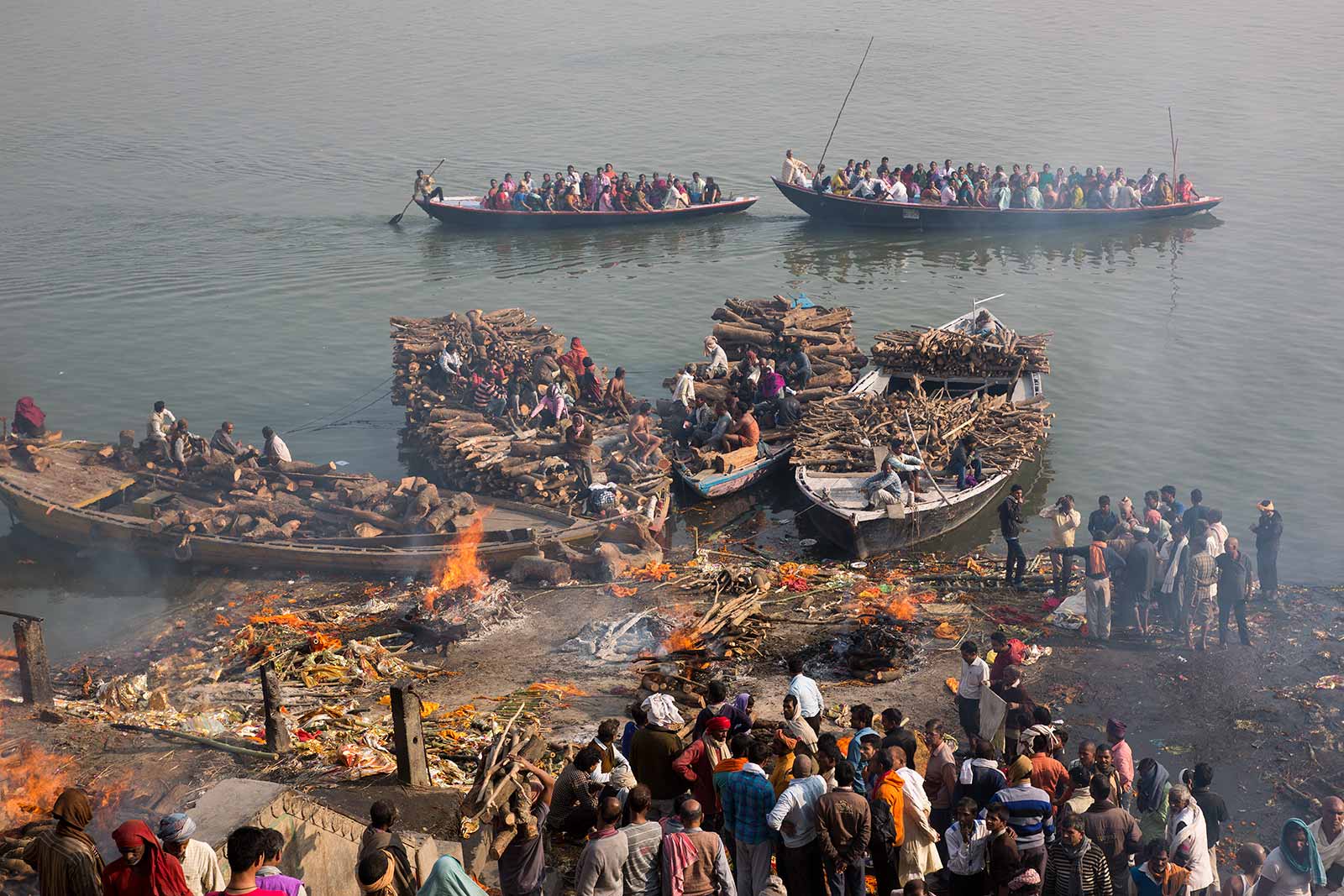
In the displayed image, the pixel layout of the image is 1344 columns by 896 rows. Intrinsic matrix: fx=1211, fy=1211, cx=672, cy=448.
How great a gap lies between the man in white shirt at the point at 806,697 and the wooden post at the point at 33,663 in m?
8.01

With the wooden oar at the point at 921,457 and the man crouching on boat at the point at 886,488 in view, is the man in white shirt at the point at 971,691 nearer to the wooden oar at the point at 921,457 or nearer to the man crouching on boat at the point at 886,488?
the man crouching on boat at the point at 886,488

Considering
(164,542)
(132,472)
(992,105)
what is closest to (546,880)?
(164,542)

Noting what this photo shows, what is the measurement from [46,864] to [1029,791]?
688 centimetres

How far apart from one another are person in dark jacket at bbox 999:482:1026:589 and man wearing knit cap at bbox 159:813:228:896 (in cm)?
1379

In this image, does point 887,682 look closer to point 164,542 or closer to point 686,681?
point 686,681

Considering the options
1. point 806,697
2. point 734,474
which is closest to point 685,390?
point 734,474

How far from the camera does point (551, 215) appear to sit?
44.7 meters

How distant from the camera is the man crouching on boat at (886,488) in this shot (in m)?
21.1

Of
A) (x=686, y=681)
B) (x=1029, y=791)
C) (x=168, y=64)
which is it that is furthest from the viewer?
(x=168, y=64)

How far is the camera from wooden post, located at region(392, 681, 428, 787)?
10.7 m

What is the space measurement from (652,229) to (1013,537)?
29.5 meters

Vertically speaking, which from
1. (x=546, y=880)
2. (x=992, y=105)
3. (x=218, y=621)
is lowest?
(x=218, y=621)

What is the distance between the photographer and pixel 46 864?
7.98m

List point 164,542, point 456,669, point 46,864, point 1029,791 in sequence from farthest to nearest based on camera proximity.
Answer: point 164,542, point 456,669, point 1029,791, point 46,864
